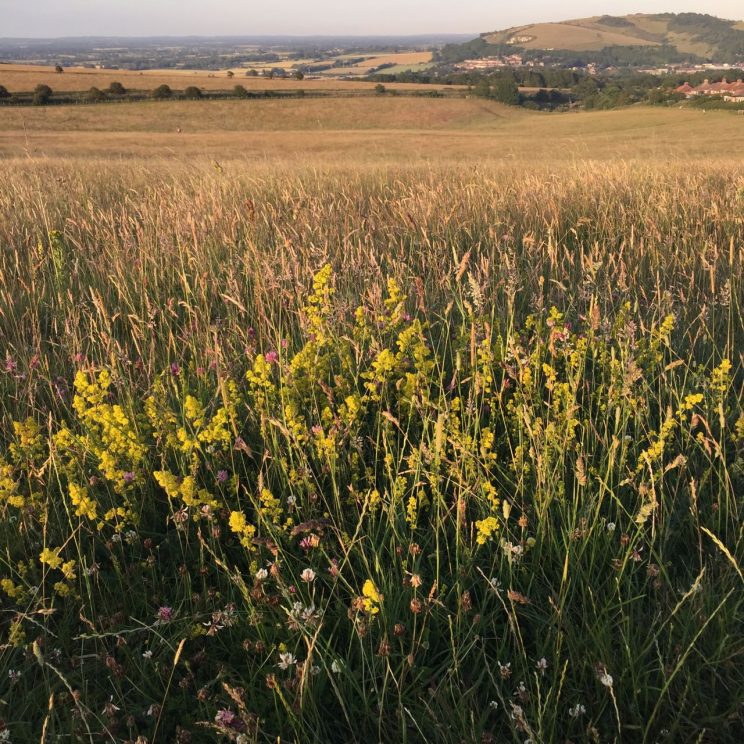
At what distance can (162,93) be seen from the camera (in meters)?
54.4

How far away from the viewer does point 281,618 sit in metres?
1.65

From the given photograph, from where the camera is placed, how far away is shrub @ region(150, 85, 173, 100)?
54.1m

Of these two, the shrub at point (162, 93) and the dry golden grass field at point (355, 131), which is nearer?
the dry golden grass field at point (355, 131)

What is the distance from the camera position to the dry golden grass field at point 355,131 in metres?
26.3

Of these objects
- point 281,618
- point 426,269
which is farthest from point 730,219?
point 281,618

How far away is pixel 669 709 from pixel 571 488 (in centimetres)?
75

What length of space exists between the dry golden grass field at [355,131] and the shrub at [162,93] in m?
4.02

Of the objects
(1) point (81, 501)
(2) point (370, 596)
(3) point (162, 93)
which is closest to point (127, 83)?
(3) point (162, 93)

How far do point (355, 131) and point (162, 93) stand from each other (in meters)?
21.8

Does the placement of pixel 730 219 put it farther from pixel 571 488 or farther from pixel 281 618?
pixel 281 618

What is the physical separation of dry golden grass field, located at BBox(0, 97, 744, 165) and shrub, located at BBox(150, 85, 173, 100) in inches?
158

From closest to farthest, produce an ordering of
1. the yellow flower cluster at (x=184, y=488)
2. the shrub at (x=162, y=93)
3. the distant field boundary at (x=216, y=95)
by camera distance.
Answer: the yellow flower cluster at (x=184, y=488), the distant field boundary at (x=216, y=95), the shrub at (x=162, y=93)

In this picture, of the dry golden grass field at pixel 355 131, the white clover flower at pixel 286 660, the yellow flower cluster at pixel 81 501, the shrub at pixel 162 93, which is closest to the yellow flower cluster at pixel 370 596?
the white clover flower at pixel 286 660

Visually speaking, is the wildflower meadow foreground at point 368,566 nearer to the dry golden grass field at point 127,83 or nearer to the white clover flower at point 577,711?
the white clover flower at point 577,711
